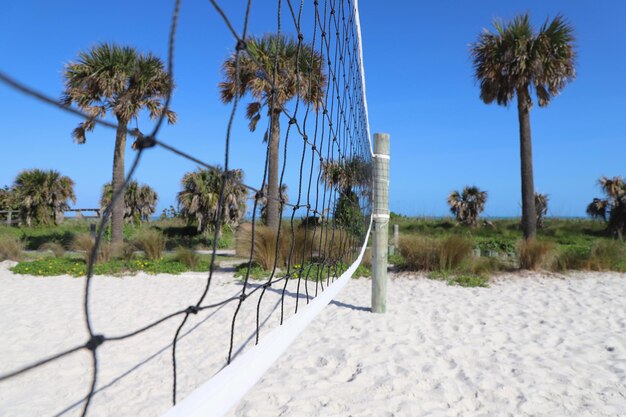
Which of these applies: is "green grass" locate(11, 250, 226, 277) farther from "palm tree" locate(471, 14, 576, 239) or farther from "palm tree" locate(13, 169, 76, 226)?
"palm tree" locate(13, 169, 76, 226)

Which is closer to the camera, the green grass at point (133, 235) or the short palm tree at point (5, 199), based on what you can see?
the green grass at point (133, 235)

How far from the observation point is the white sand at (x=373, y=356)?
2.44m

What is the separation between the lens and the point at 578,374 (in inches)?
110

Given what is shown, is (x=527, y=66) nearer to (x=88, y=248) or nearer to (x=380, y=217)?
(x=380, y=217)

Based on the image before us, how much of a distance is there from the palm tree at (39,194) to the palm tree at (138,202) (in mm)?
1666

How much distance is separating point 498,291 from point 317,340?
10.6 feet

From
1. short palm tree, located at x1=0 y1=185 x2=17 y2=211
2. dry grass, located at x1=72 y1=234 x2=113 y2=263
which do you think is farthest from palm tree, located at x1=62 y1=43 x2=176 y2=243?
short palm tree, located at x1=0 y1=185 x2=17 y2=211

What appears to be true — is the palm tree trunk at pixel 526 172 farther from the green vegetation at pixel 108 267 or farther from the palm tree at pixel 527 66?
the green vegetation at pixel 108 267

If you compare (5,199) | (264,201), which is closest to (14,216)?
(5,199)

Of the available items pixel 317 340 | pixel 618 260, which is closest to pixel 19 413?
pixel 317 340

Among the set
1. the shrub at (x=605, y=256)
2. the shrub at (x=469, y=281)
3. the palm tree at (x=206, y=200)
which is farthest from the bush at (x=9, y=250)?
the shrub at (x=605, y=256)

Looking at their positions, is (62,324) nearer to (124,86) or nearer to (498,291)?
(498,291)

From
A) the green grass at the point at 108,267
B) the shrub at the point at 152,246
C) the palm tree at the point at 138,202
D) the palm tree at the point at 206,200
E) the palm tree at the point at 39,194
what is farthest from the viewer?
the palm tree at the point at 138,202

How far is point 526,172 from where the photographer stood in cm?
1000
